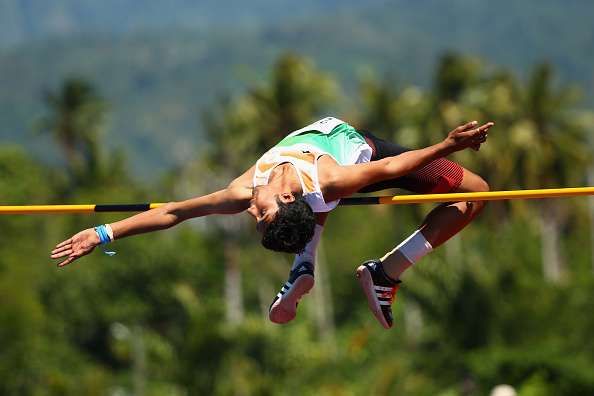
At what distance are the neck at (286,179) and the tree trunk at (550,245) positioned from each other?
171ft

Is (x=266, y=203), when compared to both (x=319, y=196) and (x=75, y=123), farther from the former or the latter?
(x=75, y=123)

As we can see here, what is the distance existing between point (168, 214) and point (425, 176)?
193 centimetres

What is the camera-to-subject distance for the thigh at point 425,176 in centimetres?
1058

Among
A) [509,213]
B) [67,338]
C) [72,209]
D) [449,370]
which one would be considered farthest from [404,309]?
[72,209]

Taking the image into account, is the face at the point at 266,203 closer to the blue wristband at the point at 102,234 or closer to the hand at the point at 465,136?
the hand at the point at 465,136

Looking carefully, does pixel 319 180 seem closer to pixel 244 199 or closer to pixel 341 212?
pixel 244 199

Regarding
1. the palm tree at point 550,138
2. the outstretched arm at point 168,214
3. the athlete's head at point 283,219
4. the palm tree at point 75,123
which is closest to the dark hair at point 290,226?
the athlete's head at point 283,219

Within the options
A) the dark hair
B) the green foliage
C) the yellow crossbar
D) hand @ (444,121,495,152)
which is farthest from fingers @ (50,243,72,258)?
the green foliage

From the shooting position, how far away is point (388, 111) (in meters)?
61.9

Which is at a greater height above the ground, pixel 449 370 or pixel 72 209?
pixel 449 370

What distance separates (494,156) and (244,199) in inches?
1922

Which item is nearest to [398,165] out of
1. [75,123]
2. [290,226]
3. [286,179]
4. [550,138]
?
[286,179]

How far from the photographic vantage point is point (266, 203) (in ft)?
31.2

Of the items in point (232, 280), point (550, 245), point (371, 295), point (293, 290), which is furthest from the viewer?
point (232, 280)
